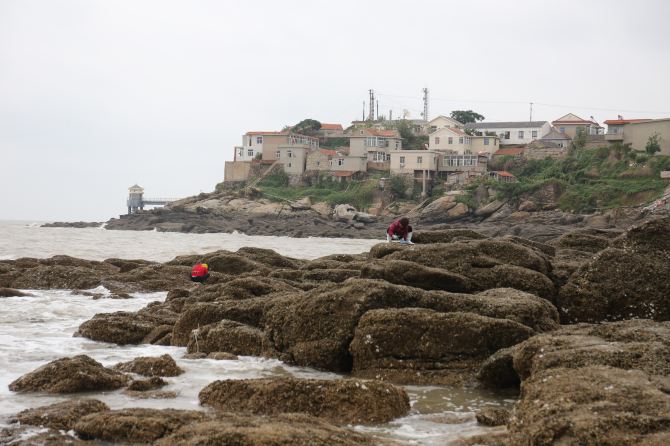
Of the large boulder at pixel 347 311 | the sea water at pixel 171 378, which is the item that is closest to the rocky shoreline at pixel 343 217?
the sea water at pixel 171 378

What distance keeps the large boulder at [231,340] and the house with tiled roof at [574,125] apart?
97.9 metres

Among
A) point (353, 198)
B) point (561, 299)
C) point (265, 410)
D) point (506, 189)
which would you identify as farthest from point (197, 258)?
point (353, 198)

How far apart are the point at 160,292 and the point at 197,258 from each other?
11.9 ft

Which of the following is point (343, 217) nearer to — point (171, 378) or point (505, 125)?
point (505, 125)

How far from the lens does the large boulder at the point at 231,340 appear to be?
11.6 metres

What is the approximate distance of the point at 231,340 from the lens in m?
11.9

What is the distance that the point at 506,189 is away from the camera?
87.7m

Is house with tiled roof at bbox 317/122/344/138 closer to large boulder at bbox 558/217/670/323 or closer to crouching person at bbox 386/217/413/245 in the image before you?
crouching person at bbox 386/217/413/245

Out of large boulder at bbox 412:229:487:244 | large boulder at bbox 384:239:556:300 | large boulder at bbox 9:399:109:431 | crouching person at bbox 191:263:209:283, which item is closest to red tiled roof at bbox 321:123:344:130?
crouching person at bbox 191:263:209:283

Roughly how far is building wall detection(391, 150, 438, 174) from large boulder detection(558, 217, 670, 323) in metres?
86.9

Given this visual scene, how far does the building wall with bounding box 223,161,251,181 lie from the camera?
113m

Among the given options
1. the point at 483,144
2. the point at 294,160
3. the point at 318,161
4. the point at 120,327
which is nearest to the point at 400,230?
the point at 120,327

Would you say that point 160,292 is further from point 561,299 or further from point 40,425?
point 40,425

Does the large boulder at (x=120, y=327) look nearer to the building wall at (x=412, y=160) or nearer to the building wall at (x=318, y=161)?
the building wall at (x=412, y=160)
